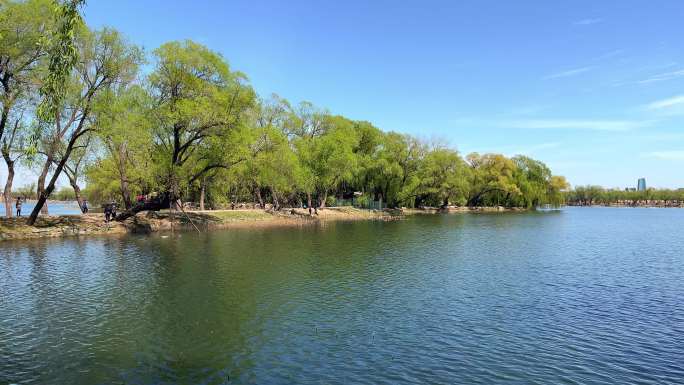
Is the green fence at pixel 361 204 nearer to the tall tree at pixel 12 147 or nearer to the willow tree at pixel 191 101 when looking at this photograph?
the willow tree at pixel 191 101

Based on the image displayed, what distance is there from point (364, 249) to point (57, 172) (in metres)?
33.6

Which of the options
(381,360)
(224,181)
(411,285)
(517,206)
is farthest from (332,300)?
(517,206)

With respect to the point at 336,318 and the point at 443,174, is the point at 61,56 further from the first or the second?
the point at 443,174

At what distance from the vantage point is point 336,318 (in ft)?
62.8

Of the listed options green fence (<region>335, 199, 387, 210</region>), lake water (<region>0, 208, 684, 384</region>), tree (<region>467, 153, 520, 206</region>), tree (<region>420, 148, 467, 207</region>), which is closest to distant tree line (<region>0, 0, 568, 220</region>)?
lake water (<region>0, 208, 684, 384</region>)

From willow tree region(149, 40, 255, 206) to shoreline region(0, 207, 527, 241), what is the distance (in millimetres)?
8046

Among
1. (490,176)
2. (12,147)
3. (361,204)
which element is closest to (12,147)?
(12,147)

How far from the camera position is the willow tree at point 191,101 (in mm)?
50094

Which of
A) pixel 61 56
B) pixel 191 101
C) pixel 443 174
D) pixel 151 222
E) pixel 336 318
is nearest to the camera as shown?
pixel 61 56

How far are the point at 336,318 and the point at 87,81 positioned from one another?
135 feet

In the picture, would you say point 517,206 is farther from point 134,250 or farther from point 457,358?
point 457,358

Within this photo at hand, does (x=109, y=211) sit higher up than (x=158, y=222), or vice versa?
(x=109, y=211)

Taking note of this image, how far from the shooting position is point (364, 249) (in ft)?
136

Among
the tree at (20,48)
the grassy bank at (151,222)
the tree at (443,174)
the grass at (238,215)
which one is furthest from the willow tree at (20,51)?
the tree at (443,174)
